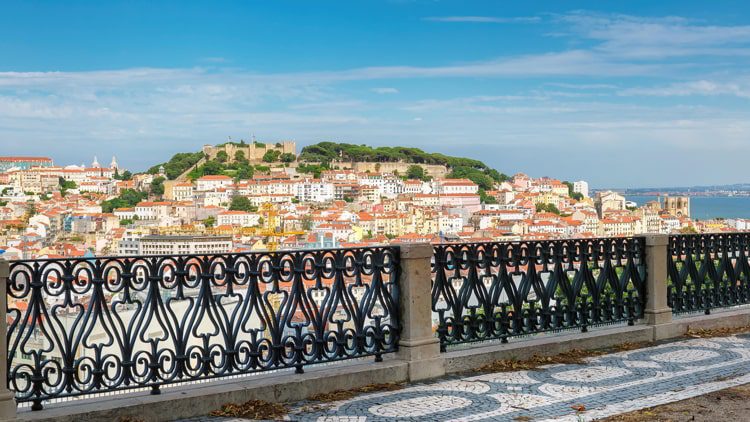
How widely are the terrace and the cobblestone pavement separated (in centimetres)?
37

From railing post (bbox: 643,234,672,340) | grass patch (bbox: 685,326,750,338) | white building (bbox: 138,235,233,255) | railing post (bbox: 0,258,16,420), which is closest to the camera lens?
railing post (bbox: 0,258,16,420)

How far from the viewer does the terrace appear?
516cm

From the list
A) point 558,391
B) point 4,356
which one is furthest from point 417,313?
point 4,356

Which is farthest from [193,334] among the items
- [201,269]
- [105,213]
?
[105,213]

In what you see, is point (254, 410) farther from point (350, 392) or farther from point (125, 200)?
point (125, 200)

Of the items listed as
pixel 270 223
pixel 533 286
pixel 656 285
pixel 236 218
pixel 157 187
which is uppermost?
pixel 157 187

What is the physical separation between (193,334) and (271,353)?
2.04 feet

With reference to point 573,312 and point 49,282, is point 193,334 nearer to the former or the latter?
point 49,282

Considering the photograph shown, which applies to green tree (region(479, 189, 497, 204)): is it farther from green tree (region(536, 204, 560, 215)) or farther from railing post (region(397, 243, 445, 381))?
railing post (region(397, 243, 445, 381))

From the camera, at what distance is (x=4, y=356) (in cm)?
485

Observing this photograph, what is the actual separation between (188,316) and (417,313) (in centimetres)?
181

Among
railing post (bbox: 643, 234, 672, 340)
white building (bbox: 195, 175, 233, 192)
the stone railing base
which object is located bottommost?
the stone railing base

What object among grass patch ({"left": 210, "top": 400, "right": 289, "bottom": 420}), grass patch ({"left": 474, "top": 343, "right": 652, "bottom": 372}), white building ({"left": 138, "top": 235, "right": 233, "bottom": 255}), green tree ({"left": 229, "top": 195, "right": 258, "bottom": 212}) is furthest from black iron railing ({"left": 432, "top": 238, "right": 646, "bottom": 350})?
green tree ({"left": 229, "top": 195, "right": 258, "bottom": 212})

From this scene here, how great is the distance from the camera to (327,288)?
6.25m
